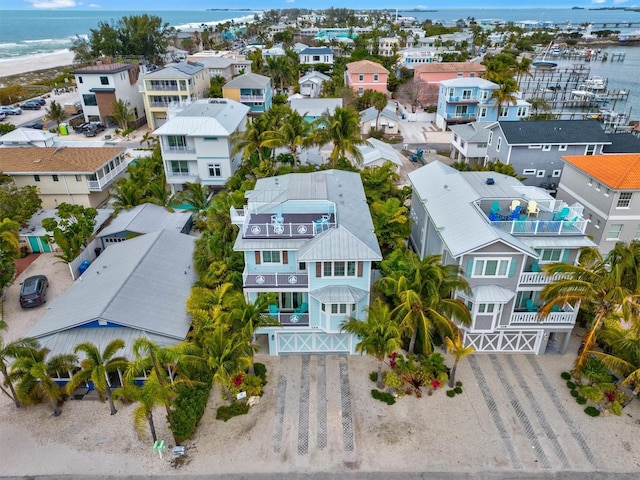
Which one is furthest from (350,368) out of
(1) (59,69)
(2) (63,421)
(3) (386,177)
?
(1) (59,69)

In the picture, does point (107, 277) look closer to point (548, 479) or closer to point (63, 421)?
point (63, 421)

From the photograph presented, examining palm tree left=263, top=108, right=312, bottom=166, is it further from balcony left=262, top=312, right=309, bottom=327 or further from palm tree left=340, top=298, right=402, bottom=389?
palm tree left=340, top=298, right=402, bottom=389

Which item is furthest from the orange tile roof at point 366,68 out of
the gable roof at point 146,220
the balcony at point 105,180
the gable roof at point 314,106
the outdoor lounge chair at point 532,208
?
the outdoor lounge chair at point 532,208

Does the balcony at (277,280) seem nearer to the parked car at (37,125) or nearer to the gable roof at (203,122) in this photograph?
the gable roof at (203,122)

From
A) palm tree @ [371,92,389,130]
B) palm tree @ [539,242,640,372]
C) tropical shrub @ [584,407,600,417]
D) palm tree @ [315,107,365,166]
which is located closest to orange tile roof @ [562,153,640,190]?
palm tree @ [539,242,640,372]

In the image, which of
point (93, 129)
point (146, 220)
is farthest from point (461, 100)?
point (93, 129)
